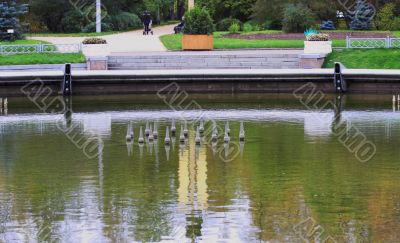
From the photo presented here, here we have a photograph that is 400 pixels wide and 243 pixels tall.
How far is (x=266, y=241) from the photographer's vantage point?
712 inches

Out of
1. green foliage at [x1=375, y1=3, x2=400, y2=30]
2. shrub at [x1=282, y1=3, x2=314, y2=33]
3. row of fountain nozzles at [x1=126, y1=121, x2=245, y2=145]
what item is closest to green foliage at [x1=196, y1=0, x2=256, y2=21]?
green foliage at [x1=375, y1=3, x2=400, y2=30]

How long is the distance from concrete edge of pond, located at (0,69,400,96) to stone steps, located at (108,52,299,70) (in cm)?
388

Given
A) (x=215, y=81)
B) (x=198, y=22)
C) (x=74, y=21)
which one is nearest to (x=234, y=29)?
(x=198, y=22)

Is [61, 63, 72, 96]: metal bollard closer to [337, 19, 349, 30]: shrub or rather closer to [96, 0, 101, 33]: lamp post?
[96, 0, 101, 33]: lamp post

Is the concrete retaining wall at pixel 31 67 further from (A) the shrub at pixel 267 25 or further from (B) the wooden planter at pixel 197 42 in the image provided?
(A) the shrub at pixel 267 25

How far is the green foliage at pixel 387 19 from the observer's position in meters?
59.9

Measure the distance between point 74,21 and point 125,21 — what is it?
14.0 feet

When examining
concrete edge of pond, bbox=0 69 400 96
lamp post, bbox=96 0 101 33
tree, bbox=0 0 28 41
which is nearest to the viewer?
concrete edge of pond, bbox=0 69 400 96

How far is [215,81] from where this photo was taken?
136 feet

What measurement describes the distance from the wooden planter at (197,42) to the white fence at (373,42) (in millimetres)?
5958

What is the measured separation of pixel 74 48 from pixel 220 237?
104 feet

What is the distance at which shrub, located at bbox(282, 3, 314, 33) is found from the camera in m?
56.6

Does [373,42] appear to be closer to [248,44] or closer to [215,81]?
[248,44]

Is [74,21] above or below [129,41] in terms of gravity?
above
